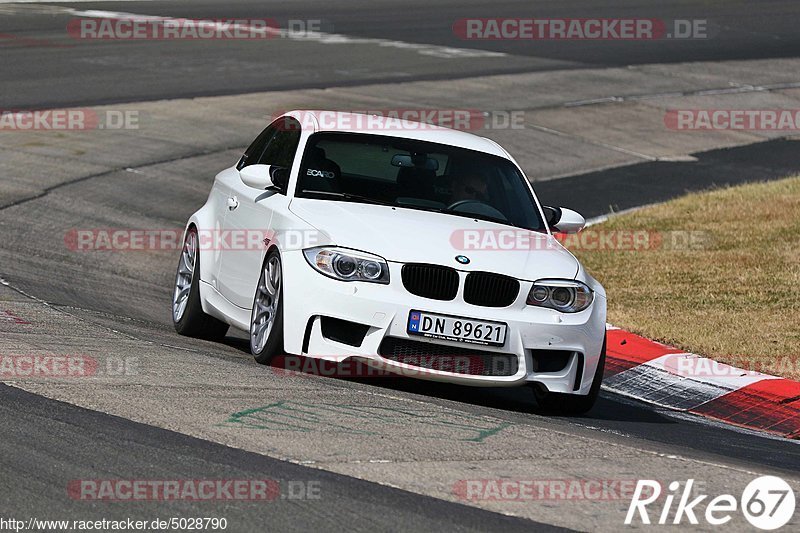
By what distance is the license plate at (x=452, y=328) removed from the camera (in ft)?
26.8

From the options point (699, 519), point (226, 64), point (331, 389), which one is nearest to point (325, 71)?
point (226, 64)

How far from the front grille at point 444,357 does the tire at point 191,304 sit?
7.84ft

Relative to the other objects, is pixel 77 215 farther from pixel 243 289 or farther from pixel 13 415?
pixel 13 415

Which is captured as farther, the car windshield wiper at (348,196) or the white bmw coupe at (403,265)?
the car windshield wiper at (348,196)

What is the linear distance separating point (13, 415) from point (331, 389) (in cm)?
189

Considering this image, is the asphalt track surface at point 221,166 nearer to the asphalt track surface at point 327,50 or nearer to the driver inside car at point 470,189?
the asphalt track surface at point 327,50

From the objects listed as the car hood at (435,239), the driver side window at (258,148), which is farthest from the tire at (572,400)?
the driver side window at (258,148)

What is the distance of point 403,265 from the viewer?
8273mm

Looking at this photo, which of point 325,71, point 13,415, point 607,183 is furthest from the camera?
point 325,71

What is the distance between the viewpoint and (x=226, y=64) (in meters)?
25.6

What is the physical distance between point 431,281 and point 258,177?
5.25 feet

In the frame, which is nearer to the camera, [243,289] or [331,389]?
[331,389]

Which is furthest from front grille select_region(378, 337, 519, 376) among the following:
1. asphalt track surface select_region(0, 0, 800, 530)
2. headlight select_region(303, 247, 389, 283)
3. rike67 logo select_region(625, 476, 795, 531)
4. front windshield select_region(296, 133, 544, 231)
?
rike67 logo select_region(625, 476, 795, 531)

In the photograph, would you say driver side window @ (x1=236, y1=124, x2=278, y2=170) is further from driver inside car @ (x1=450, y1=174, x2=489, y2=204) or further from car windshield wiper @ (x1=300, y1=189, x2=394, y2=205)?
driver inside car @ (x1=450, y1=174, x2=489, y2=204)
